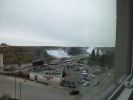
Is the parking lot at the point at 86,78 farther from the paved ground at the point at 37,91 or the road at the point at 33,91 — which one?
the road at the point at 33,91

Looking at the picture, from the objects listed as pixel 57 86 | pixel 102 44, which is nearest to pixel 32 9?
pixel 57 86

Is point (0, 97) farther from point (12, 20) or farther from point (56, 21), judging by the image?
point (56, 21)

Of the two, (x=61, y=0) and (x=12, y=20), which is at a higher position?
(x=61, y=0)

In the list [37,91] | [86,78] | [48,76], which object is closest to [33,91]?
[37,91]

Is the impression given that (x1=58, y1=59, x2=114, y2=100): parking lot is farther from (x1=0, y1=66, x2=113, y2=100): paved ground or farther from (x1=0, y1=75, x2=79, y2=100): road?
(x1=0, y1=75, x2=79, y2=100): road

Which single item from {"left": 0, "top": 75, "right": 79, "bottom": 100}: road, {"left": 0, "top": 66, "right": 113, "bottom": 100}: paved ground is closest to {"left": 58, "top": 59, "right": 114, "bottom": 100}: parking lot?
{"left": 0, "top": 66, "right": 113, "bottom": 100}: paved ground

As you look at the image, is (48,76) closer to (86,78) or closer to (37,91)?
(37,91)

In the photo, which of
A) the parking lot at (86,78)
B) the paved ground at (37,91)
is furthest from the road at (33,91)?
the parking lot at (86,78)
